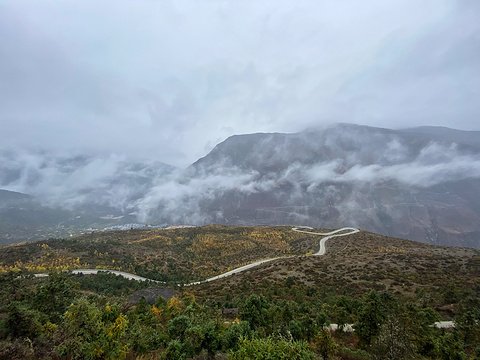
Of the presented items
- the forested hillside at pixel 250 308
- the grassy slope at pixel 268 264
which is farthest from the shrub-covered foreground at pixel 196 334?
the grassy slope at pixel 268 264

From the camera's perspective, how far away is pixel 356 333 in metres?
17.2

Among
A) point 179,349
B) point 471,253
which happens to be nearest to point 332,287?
point 179,349

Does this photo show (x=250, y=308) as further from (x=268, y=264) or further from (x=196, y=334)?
(x=268, y=264)

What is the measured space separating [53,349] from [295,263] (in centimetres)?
5441

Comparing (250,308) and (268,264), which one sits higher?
(250,308)

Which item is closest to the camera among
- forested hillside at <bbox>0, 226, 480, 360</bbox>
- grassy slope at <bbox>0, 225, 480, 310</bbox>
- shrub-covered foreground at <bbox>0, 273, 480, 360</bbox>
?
shrub-covered foreground at <bbox>0, 273, 480, 360</bbox>

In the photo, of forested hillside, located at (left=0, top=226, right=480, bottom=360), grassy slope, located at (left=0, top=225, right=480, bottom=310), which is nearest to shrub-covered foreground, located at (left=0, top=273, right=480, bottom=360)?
forested hillside, located at (left=0, top=226, right=480, bottom=360)

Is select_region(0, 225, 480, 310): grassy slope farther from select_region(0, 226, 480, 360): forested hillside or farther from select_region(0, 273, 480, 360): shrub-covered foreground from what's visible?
select_region(0, 273, 480, 360): shrub-covered foreground

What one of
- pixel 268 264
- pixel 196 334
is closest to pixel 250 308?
pixel 196 334

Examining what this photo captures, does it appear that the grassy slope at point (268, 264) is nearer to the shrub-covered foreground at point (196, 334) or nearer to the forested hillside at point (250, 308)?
the forested hillside at point (250, 308)

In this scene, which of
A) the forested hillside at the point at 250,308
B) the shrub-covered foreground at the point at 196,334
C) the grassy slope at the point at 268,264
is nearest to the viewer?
the shrub-covered foreground at the point at 196,334

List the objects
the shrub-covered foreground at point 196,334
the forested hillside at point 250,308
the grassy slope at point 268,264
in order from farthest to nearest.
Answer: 1. the grassy slope at point 268,264
2. the forested hillside at point 250,308
3. the shrub-covered foreground at point 196,334

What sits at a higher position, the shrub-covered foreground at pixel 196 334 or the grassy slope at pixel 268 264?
the shrub-covered foreground at pixel 196 334

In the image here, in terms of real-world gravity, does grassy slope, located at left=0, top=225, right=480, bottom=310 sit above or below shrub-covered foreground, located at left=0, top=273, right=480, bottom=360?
below
